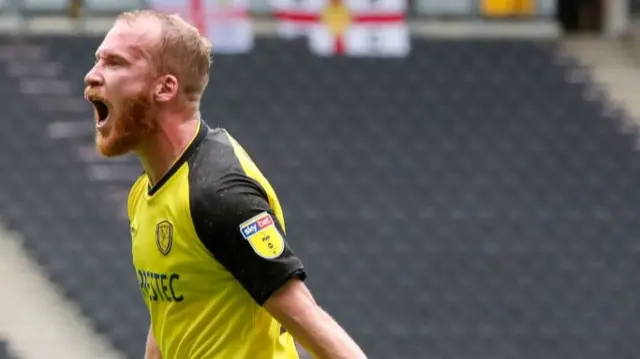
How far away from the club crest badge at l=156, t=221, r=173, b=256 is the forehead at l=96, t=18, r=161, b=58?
1.12 ft

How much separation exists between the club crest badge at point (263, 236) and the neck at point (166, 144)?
282mm

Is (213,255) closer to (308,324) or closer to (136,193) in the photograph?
(308,324)

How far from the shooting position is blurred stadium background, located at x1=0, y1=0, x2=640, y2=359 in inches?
377

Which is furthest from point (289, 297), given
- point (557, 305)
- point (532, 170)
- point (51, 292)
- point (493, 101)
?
point (493, 101)

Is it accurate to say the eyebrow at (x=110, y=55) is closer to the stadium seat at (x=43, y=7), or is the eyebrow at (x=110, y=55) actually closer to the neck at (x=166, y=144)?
the neck at (x=166, y=144)

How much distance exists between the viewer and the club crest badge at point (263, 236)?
243 centimetres

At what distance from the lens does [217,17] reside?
35.5 feet

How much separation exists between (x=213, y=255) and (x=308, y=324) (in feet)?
0.77

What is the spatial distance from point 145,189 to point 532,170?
30.3 feet

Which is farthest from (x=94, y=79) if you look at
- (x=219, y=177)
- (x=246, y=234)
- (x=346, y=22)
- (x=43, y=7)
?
(x=43, y=7)

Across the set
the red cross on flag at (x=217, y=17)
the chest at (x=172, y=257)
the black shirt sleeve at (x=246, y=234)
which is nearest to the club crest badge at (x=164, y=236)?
the chest at (x=172, y=257)

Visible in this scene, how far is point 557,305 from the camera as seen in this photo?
10.2 m

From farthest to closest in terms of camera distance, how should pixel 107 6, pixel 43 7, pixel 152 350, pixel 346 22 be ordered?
pixel 107 6
pixel 43 7
pixel 346 22
pixel 152 350

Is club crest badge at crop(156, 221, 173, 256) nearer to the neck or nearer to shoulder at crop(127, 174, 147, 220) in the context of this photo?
the neck
